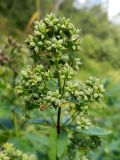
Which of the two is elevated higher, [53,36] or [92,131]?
[53,36]

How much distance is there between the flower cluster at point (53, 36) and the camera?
1.34 m

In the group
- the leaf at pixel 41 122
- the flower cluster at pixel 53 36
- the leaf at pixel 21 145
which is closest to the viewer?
the flower cluster at pixel 53 36

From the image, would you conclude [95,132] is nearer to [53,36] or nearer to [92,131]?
[92,131]

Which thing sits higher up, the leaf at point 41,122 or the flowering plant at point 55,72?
the flowering plant at point 55,72

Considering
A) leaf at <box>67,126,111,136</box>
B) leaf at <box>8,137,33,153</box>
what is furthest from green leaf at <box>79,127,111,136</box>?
leaf at <box>8,137,33,153</box>

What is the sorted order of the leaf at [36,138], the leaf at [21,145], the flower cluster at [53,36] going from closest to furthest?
the flower cluster at [53,36]
the leaf at [21,145]
the leaf at [36,138]

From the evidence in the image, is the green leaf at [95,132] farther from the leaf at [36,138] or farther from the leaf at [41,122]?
the leaf at [36,138]

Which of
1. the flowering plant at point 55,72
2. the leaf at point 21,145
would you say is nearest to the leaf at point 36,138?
the leaf at point 21,145

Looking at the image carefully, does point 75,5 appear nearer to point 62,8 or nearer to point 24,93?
point 62,8

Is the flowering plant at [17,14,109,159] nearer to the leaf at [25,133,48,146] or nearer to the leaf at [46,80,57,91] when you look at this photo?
the leaf at [46,80,57,91]

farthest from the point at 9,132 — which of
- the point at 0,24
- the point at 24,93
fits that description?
the point at 0,24

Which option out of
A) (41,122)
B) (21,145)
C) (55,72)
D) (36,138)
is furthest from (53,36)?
(36,138)

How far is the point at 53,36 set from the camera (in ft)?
4.45

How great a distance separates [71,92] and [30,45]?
14cm
